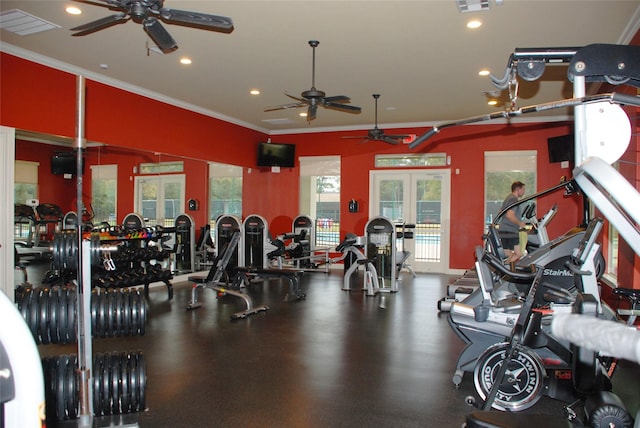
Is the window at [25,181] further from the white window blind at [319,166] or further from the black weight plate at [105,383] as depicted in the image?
the white window blind at [319,166]

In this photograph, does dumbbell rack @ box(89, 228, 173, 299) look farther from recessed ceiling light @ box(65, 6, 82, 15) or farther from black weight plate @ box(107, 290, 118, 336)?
black weight plate @ box(107, 290, 118, 336)

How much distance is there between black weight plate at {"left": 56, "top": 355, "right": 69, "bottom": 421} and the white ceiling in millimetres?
3207

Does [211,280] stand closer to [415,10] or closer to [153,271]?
[153,271]

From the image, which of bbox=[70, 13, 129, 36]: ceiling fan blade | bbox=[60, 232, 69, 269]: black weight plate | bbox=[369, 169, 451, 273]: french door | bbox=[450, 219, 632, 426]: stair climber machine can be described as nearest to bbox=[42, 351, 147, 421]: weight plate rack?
bbox=[60, 232, 69, 269]: black weight plate

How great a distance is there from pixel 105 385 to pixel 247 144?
299 inches

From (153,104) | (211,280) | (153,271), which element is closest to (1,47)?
(153,104)

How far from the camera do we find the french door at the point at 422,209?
29.8ft

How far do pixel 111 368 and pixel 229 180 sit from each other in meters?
7.04

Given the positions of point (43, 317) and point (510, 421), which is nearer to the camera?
point (510, 421)

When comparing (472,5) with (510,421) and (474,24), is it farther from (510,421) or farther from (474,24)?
(510,421)

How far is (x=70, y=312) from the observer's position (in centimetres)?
201

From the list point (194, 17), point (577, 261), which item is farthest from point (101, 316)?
point (577, 261)

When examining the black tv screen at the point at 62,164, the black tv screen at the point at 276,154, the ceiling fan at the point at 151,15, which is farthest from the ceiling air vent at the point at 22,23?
the black tv screen at the point at 276,154

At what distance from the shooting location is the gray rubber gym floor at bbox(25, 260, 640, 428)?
2.74 m
